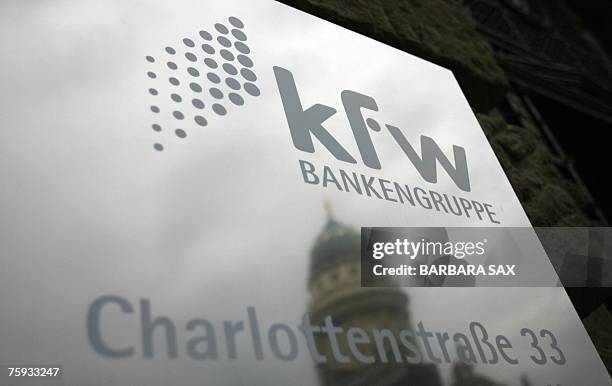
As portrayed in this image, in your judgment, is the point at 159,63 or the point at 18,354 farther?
the point at 159,63

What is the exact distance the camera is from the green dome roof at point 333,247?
1.31 meters

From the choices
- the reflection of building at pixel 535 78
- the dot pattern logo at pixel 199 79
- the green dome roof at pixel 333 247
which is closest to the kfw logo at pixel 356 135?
the dot pattern logo at pixel 199 79

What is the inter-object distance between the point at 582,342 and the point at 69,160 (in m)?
1.48

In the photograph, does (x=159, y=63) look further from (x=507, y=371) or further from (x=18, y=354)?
(x=507, y=371)

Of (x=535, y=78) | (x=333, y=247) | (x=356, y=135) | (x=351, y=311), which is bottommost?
(x=351, y=311)

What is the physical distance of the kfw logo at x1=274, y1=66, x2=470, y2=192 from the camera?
5.19 ft

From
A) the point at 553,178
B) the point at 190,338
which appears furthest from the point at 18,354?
the point at 553,178

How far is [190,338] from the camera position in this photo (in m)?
1.02

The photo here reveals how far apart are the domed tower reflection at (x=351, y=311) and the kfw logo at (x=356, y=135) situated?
10.4 inches

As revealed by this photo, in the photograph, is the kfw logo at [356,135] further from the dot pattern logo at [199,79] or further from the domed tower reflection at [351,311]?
the domed tower reflection at [351,311]

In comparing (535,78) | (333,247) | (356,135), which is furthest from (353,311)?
(535,78)

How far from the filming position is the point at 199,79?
1.47 metres

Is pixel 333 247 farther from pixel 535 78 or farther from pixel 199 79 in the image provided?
pixel 535 78

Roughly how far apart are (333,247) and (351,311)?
0.66ft
